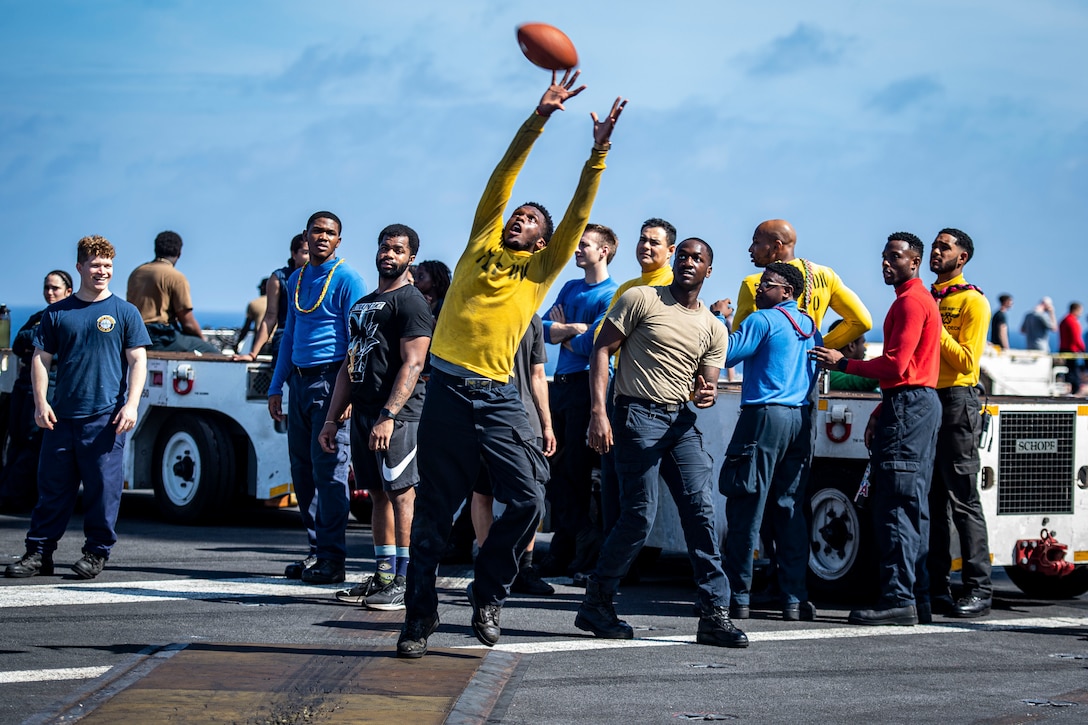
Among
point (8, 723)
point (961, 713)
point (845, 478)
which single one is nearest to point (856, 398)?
point (845, 478)

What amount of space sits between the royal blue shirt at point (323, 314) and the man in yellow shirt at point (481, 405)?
2410mm

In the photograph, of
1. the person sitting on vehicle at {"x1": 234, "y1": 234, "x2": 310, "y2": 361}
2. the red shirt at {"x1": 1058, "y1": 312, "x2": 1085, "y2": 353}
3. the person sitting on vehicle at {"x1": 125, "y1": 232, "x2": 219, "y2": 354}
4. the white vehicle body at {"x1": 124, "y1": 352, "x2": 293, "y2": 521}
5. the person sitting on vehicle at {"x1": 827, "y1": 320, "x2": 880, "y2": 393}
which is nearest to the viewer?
the person sitting on vehicle at {"x1": 827, "y1": 320, "x2": 880, "y2": 393}

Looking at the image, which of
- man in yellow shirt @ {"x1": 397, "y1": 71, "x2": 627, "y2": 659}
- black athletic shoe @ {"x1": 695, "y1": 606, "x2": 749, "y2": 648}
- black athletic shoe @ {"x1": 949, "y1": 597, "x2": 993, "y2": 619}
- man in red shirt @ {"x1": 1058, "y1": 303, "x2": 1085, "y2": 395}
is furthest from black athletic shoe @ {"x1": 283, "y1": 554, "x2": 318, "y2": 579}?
man in red shirt @ {"x1": 1058, "y1": 303, "x2": 1085, "y2": 395}

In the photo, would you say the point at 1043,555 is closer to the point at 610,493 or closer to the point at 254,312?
the point at 610,493

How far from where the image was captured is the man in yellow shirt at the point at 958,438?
28.5ft

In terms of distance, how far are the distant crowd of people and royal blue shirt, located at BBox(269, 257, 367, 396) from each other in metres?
0.01

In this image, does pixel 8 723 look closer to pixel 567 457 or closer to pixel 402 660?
pixel 402 660

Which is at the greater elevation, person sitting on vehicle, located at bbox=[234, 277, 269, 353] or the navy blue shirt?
person sitting on vehicle, located at bbox=[234, 277, 269, 353]

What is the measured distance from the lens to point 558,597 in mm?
9039

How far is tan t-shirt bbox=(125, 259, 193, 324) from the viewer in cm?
1290

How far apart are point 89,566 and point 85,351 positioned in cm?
129

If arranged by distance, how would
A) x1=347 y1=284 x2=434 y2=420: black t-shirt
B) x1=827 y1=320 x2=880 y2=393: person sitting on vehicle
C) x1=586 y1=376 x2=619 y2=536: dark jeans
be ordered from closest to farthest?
x1=347 y1=284 x2=434 y2=420: black t-shirt, x1=586 y1=376 x2=619 y2=536: dark jeans, x1=827 y1=320 x2=880 y2=393: person sitting on vehicle

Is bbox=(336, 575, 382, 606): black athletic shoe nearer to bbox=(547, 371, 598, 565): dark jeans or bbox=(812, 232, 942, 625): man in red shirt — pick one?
bbox=(547, 371, 598, 565): dark jeans

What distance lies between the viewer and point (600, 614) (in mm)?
7594
